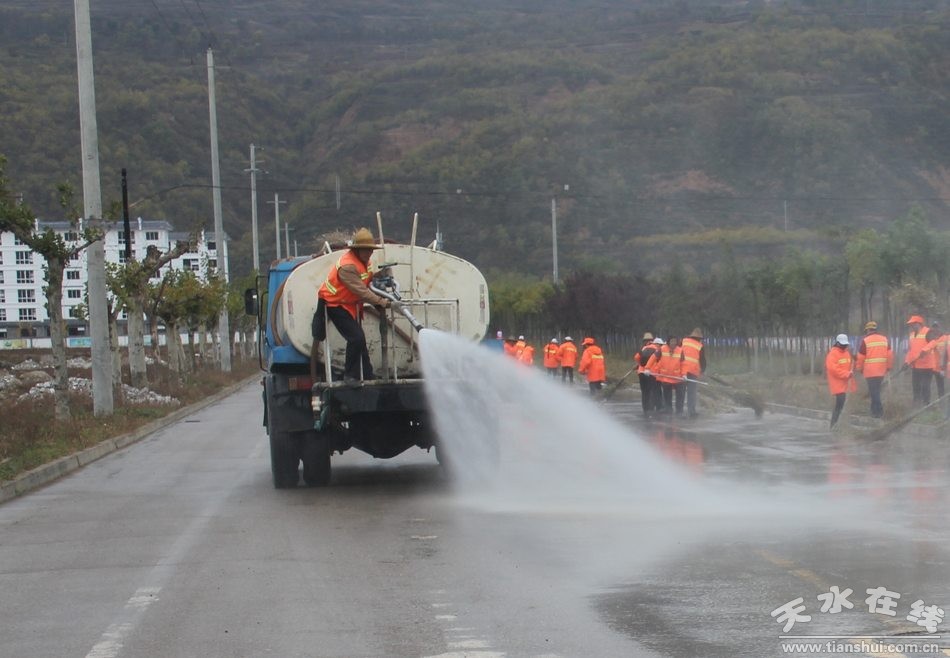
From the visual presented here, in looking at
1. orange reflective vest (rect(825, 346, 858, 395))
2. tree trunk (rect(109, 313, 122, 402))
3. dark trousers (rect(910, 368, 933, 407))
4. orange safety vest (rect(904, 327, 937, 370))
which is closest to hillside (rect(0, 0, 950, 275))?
tree trunk (rect(109, 313, 122, 402))

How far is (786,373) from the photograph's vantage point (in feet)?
116

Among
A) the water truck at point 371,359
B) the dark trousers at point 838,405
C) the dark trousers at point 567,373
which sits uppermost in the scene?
the water truck at point 371,359

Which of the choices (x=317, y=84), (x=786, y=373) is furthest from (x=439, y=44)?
(x=786, y=373)

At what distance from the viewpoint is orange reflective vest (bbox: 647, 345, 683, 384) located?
989 inches

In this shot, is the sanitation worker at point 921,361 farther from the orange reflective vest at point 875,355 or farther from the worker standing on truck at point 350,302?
the worker standing on truck at point 350,302

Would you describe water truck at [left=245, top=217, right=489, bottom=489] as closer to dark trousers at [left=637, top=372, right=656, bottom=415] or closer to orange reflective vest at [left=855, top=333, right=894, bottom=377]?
orange reflective vest at [left=855, top=333, right=894, bottom=377]

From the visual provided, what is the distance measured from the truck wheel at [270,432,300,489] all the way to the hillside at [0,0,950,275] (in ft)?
142

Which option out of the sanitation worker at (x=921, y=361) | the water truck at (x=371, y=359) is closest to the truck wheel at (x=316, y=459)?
the water truck at (x=371, y=359)

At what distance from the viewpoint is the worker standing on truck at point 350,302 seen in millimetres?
12883

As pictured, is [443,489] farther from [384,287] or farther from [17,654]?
[17,654]

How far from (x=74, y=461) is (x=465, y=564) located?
1045 centimetres

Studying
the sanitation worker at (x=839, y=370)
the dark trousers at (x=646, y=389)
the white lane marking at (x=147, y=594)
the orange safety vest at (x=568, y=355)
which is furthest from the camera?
the orange safety vest at (x=568, y=355)

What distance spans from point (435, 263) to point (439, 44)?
14741 cm

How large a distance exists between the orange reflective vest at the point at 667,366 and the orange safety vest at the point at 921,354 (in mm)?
4483
